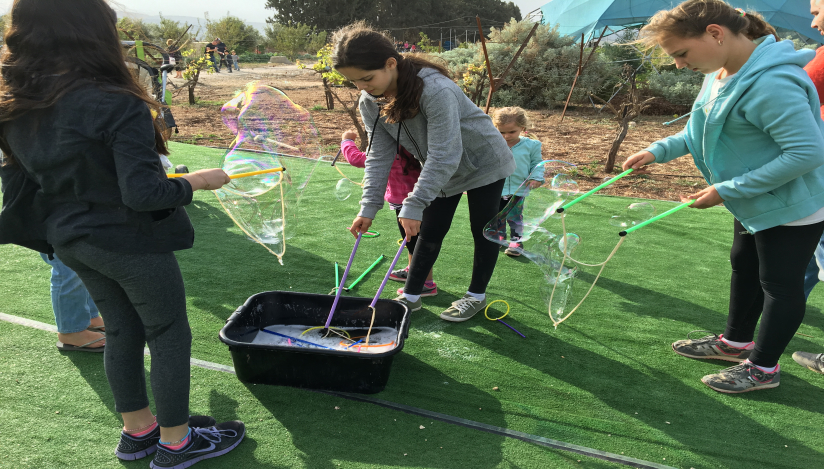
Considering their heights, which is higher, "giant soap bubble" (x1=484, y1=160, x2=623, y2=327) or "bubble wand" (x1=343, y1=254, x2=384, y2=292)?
"giant soap bubble" (x1=484, y1=160, x2=623, y2=327)

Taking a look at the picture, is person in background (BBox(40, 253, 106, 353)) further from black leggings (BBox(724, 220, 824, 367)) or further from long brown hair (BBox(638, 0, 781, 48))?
black leggings (BBox(724, 220, 824, 367))

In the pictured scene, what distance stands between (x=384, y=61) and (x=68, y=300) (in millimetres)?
1777

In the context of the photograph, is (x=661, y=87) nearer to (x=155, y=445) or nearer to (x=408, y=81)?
(x=408, y=81)

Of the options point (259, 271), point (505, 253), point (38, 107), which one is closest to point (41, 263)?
point (259, 271)

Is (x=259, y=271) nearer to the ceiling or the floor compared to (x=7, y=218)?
nearer to the floor

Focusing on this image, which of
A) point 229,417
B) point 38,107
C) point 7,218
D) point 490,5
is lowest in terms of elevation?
point 229,417

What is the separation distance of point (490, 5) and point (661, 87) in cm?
3728

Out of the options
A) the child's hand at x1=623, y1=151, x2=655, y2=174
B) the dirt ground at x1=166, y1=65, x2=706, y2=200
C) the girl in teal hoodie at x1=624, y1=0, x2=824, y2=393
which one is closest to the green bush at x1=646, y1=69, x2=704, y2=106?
the dirt ground at x1=166, y1=65, x2=706, y2=200

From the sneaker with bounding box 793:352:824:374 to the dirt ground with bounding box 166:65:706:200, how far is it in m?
3.80

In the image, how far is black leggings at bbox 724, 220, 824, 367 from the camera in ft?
6.69

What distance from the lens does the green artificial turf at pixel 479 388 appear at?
1938 millimetres

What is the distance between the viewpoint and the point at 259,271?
3486 millimetres

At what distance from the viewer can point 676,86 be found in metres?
12.1

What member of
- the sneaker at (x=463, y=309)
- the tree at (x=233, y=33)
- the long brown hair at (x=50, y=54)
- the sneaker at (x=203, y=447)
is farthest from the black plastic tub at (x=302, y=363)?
the tree at (x=233, y=33)
